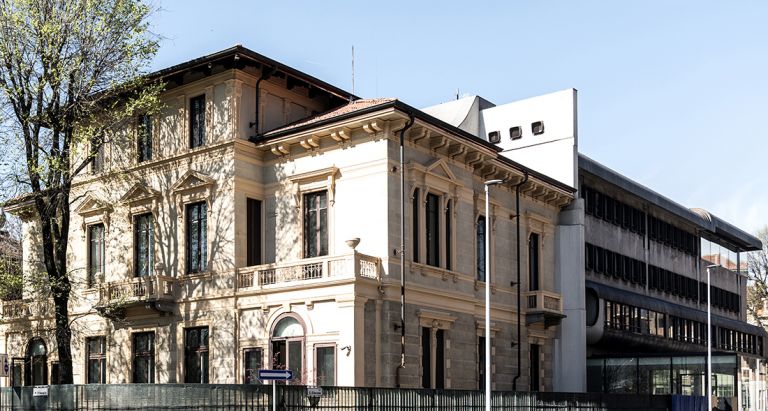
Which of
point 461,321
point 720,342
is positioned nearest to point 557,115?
point 461,321

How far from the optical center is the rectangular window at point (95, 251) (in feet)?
140

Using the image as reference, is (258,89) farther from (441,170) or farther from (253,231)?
(441,170)

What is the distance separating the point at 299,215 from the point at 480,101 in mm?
17766

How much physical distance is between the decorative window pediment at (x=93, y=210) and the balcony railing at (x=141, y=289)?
3.41 m

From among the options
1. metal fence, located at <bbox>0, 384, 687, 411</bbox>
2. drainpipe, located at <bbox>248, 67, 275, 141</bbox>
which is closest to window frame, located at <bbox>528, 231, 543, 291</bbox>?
metal fence, located at <bbox>0, 384, 687, 411</bbox>

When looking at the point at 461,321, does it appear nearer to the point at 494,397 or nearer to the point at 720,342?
the point at 494,397

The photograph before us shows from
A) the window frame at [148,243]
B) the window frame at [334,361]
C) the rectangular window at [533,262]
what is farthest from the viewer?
the rectangular window at [533,262]

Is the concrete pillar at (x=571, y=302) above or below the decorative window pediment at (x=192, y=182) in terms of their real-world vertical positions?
below

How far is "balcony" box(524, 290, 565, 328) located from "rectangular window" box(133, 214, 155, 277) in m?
15.8

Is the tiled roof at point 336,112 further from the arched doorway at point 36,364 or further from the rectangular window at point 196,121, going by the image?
the arched doorway at point 36,364

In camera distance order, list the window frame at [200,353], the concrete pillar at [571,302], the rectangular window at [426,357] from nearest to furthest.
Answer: the rectangular window at [426,357] < the window frame at [200,353] < the concrete pillar at [571,302]

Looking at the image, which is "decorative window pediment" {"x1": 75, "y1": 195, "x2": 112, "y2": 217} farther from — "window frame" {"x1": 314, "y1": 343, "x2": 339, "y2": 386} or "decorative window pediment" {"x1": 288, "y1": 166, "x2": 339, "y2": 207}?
"window frame" {"x1": 314, "y1": 343, "x2": 339, "y2": 386}

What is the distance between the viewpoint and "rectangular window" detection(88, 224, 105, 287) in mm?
42562

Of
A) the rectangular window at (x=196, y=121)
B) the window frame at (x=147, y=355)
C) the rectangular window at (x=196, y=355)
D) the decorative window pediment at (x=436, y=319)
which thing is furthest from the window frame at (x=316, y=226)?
the window frame at (x=147, y=355)
